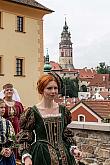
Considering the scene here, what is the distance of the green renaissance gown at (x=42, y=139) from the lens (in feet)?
12.3

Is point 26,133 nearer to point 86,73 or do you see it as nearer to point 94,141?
point 94,141

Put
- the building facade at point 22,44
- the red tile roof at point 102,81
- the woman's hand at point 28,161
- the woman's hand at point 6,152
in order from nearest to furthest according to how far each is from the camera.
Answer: the woman's hand at point 28,161, the woman's hand at point 6,152, the building facade at point 22,44, the red tile roof at point 102,81

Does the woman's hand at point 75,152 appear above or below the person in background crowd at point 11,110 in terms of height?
below

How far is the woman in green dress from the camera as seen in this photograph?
3.76 metres

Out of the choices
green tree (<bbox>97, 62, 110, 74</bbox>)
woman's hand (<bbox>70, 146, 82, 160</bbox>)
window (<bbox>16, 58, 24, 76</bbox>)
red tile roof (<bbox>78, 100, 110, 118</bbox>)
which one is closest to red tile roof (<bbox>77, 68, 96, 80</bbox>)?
green tree (<bbox>97, 62, 110, 74</bbox>)

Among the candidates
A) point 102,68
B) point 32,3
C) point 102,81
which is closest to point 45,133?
point 32,3

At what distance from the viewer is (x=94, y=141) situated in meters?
7.88

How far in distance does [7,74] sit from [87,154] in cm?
1871

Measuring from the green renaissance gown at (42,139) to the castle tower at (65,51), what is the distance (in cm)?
15905

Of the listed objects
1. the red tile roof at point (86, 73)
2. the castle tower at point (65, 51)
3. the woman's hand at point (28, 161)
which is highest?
the castle tower at point (65, 51)

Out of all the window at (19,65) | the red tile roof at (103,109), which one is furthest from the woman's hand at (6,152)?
the window at (19,65)

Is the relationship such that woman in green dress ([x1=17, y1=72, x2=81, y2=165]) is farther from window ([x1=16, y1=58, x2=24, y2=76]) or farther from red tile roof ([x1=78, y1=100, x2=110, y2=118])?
window ([x1=16, y1=58, x2=24, y2=76])

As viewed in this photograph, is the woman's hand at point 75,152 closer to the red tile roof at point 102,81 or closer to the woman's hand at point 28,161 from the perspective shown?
the woman's hand at point 28,161

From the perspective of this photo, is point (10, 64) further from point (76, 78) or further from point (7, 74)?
point (76, 78)
